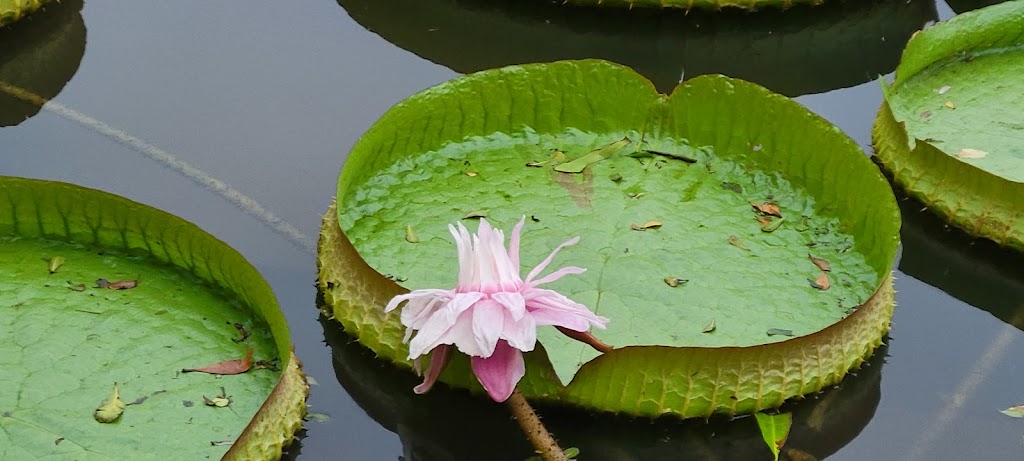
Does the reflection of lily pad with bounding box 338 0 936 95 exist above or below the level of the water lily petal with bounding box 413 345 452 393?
above

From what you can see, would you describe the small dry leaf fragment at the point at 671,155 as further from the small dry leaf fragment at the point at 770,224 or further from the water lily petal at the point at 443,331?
the water lily petal at the point at 443,331

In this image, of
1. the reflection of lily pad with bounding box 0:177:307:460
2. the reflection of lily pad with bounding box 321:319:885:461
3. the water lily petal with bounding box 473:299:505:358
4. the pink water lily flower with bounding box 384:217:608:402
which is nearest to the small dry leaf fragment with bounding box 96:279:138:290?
the reflection of lily pad with bounding box 0:177:307:460

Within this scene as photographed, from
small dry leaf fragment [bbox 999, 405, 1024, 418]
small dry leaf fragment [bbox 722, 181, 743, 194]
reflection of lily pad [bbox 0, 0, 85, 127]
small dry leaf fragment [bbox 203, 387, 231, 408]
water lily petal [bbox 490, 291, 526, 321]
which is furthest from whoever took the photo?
reflection of lily pad [bbox 0, 0, 85, 127]

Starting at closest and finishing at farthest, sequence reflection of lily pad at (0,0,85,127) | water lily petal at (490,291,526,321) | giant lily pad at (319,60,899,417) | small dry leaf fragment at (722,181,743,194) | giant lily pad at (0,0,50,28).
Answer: water lily petal at (490,291,526,321), giant lily pad at (319,60,899,417), small dry leaf fragment at (722,181,743,194), reflection of lily pad at (0,0,85,127), giant lily pad at (0,0,50,28)

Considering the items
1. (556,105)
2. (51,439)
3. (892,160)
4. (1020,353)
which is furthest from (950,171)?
(51,439)

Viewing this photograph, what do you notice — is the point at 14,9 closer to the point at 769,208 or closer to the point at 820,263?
the point at 769,208

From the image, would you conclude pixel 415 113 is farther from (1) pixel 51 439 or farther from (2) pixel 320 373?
(1) pixel 51 439

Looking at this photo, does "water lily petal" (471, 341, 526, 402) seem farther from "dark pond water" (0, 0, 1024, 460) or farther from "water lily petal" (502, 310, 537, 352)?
"dark pond water" (0, 0, 1024, 460)
